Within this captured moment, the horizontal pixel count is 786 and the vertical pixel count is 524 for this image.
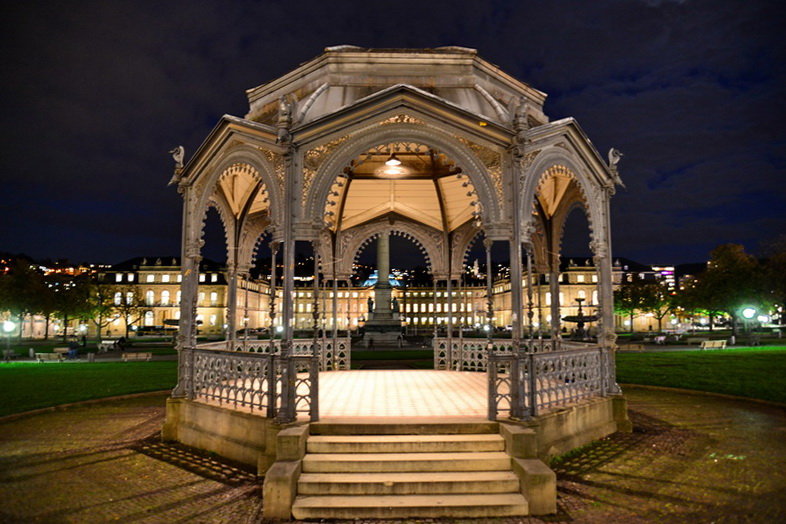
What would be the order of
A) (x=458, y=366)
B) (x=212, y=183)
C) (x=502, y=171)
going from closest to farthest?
(x=502, y=171)
(x=212, y=183)
(x=458, y=366)

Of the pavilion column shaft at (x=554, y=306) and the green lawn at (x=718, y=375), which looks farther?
the green lawn at (x=718, y=375)

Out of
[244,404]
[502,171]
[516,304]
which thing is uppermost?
[502,171]

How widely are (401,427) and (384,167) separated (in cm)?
812

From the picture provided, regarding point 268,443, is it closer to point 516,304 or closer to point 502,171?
point 516,304

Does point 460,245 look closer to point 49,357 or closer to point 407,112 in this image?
point 407,112

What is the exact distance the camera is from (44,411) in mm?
13117

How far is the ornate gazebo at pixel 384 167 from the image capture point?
8.24m

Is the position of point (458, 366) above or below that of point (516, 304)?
below

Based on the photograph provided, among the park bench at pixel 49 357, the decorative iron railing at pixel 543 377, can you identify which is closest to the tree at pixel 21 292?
the park bench at pixel 49 357

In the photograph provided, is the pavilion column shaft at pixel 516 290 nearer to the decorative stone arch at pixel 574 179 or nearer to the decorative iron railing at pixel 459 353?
the decorative stone arch at pixel 574 179

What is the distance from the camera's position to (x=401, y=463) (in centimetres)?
676

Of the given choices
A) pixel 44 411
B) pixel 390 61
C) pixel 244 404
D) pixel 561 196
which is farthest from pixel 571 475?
pixel 44 411

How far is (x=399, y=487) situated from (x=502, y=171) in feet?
17.6

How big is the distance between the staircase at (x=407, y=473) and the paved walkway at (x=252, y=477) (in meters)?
0.56
